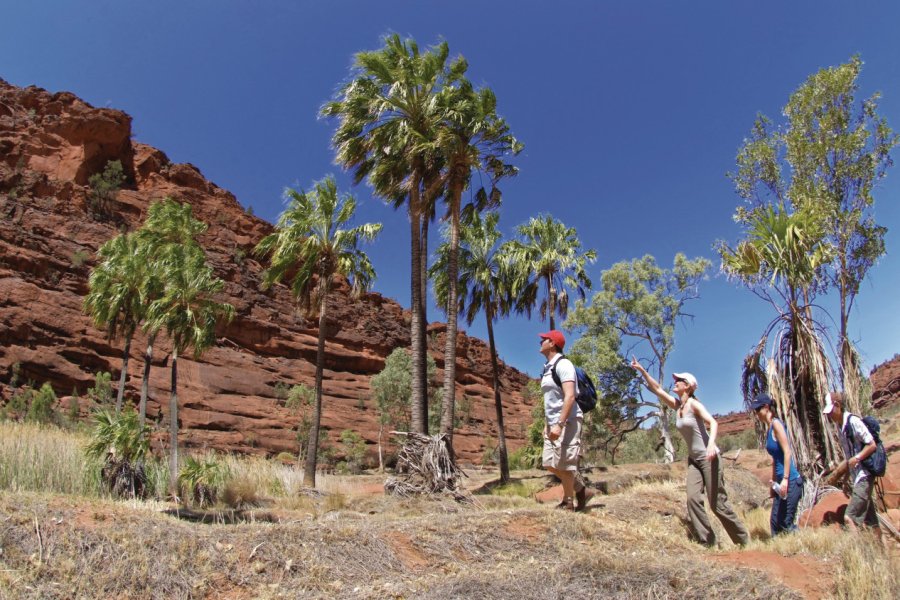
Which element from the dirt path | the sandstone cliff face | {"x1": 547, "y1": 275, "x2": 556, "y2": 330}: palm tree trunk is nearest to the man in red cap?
the dirt path

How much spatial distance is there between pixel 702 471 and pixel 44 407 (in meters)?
32.4

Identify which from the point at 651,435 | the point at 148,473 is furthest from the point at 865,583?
the point at 651,435

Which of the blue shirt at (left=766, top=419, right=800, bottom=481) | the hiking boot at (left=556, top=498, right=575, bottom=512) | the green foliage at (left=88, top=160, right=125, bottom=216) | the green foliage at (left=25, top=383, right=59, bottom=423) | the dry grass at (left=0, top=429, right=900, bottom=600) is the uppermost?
the green foliage at (left=88, top=160, right=125, bottom=216)

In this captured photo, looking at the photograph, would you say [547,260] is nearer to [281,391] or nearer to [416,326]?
[416,326]

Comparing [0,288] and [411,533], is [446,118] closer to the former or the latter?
[411,533]

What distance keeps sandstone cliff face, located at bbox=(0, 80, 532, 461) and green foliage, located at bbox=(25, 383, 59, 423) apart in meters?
6.60

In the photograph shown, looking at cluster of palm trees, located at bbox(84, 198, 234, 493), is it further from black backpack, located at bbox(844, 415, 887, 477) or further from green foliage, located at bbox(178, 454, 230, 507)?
black backpack, located at bbox(844, 415, 887, 477)

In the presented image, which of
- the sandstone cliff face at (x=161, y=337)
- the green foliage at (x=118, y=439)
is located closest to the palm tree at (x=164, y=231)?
the sandstone cliff face at (x=161, y=337)

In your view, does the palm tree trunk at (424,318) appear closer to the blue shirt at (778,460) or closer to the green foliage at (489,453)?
the blue shirt at (778,460)

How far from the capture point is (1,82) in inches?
2415

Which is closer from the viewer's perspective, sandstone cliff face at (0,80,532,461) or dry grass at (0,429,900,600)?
dry grass at (0,429,900,600)

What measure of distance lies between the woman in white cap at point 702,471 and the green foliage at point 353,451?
34.1 meters

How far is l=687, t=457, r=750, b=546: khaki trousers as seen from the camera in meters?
5.84

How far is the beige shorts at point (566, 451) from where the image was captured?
5.94m
